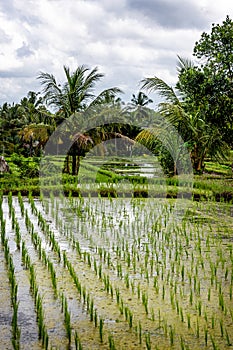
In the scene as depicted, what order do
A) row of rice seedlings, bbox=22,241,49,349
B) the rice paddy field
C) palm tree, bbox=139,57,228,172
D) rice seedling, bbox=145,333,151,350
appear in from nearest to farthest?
rice seedling, bbox=145,333,151,350
row of rice seedlings, bbox=22,241,49,349
the rice paddy field
palm tree, bbox=139,57,228,172

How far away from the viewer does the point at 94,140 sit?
12.0 metres

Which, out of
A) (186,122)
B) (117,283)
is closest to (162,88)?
(186,122)

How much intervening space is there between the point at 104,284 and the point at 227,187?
6052mm

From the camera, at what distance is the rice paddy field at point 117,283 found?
9.13ft

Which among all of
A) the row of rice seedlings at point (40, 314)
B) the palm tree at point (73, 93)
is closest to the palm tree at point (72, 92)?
the palm tree at point (73, 93)

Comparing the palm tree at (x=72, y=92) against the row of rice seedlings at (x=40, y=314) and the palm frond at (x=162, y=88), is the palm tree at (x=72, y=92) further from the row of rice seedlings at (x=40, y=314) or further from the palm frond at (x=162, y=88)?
A: the row of rice seedlings at (x=40, y=314)

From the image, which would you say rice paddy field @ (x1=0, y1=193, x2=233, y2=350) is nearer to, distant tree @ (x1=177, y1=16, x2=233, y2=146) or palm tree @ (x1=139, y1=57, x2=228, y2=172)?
distant tree @ (x1=177, y1=16, x2=233, y2=146)

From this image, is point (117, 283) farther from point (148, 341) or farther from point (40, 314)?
point (148, 341)

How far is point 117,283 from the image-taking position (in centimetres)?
377

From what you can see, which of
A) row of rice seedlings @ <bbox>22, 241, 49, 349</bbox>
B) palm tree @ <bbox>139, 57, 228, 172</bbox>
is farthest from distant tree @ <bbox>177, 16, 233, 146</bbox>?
row of rice seedlings @ <bbox>22, 241, 49, 349</bbox>

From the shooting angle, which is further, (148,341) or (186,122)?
(186,122)

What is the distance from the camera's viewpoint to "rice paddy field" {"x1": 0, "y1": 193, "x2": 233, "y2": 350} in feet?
9.13

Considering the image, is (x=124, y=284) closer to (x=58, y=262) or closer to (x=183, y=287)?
(x=183, y=287)

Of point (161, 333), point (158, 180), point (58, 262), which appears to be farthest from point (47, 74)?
point (161, 333)
